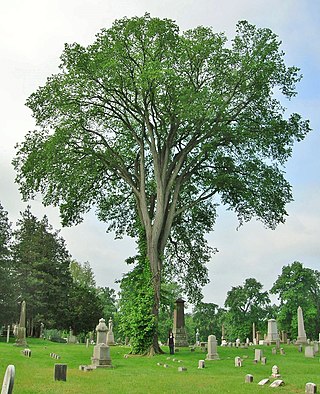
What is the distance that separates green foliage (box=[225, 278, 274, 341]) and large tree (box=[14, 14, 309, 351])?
3592 centimetres

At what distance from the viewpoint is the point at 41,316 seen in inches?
1945

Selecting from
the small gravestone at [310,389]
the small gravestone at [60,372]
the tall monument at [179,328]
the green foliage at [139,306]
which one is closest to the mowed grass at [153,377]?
the small gravestone at [60,372]

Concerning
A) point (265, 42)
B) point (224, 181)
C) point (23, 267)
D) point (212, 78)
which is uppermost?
point (265, 42)

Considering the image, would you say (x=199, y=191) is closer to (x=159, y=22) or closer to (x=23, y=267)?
(x=159, y=22)

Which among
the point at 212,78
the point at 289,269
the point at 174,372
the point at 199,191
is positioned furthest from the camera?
the point at 289,269

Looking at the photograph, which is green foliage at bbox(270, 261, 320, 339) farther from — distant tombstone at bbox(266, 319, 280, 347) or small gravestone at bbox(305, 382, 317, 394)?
small gravestone at bbox(305, 382, 317, 394)

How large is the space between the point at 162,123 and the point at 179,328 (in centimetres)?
1384

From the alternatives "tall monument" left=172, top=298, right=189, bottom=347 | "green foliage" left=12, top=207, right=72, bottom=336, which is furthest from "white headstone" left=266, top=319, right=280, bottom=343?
"green foliage" left=12, top=207, right=72, bottom=336

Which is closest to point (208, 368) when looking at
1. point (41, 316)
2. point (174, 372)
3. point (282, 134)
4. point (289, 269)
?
point (174, 372)

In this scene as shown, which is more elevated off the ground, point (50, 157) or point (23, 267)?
point (50, 157)

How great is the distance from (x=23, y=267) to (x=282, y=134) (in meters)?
31.7

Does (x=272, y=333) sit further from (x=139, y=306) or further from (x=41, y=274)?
(x=41, y=274)

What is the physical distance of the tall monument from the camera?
33.5 m

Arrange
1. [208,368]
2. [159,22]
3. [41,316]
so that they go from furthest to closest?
[41,316] → [159,22] → [208,368]
